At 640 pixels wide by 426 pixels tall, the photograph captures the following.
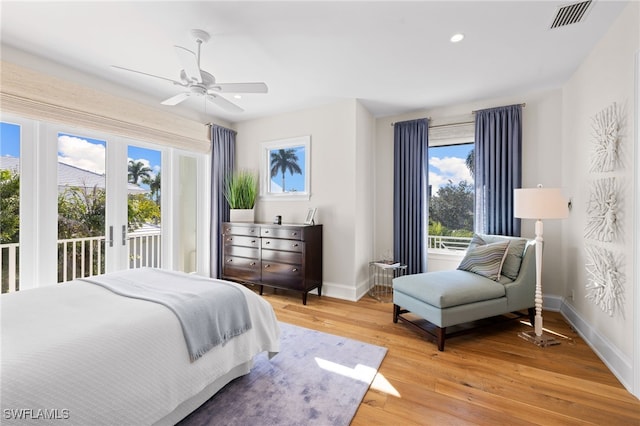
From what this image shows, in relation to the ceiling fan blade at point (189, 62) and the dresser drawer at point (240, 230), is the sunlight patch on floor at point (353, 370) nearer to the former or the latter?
the dresser drawer at point (240, 230)

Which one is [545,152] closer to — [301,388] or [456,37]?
[456,37]

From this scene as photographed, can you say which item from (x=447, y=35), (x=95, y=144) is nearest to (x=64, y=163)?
(x=95, y=144)

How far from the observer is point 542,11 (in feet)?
6.56

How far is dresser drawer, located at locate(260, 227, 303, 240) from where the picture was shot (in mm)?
3559

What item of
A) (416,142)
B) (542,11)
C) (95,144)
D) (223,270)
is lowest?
(223,270)

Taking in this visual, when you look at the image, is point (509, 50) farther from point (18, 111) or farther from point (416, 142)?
point (18, 111)

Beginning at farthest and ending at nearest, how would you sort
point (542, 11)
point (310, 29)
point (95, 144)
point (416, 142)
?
point (416, 142) → point (95, 144) → point (310, 29) → point (542, 11)

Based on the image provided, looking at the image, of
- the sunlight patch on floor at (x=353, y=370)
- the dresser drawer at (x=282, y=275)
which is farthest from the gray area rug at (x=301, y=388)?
the dresser drawer at (x=282, y=275)

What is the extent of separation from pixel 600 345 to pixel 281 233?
3.22m

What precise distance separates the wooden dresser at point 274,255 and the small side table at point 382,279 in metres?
0.84

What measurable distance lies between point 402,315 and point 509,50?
2811mm

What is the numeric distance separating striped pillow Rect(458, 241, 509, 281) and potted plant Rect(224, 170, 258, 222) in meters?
2.92

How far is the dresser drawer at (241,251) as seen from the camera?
387 centimetres

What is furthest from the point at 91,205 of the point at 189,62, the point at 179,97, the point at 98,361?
the point at 98,361
